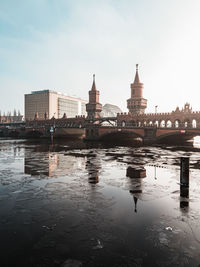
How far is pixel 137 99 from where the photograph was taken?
9088 centimetres

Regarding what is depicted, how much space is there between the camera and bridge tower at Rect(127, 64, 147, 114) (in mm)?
90312

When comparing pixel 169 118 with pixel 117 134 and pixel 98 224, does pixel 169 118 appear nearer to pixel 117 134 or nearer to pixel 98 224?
pixel 117 134

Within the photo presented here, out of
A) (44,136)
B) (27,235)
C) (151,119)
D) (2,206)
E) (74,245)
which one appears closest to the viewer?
(74,245)

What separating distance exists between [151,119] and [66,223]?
189 ft

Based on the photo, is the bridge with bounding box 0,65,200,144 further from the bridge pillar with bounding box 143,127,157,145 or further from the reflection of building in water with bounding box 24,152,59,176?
the reflection of building in water with bounding box 24,152,59,176

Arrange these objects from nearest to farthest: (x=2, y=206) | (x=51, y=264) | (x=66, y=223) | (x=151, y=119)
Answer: (x=51, y=264) < (x=66, y=223) < (x=2, y=206) < (x=151, y=119)

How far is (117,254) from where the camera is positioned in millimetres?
5645

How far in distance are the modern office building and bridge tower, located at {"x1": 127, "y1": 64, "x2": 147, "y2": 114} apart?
329 ft

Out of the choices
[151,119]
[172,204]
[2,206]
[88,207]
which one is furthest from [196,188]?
[151,119]

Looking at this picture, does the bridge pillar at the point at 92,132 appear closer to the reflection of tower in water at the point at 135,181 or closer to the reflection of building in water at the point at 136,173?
the reflection of building in water at the point at 136,173

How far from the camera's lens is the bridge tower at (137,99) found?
296 ft

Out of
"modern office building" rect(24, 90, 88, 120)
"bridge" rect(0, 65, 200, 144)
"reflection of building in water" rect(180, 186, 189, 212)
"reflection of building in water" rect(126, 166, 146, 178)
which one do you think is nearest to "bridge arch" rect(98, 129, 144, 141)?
"bridge" rect(0, 65, 200, 144)

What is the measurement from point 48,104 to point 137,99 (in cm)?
10715

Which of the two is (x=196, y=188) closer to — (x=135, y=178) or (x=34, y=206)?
(x=135, y=178)
